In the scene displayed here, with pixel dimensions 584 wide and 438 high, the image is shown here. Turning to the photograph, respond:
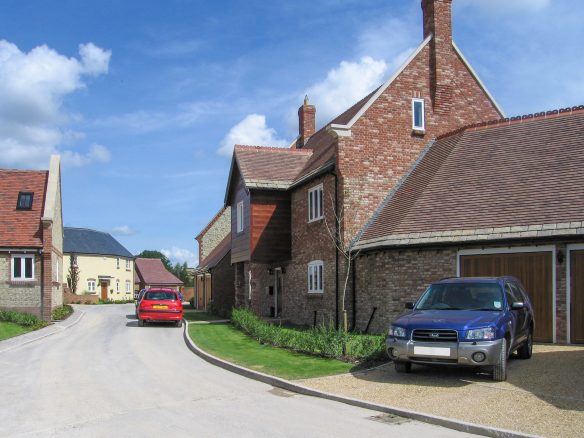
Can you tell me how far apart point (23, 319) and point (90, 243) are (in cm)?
4373

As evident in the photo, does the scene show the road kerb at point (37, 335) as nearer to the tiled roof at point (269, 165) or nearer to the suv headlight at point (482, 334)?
the tiled roof at point (269, 165)

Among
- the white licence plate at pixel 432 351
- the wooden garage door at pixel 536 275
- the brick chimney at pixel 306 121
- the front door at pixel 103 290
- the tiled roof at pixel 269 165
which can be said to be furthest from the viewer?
the front door at pixel 103 290

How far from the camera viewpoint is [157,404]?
9.81 metres

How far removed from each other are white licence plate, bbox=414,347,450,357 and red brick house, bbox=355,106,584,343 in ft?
20.0

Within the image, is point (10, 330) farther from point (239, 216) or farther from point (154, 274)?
point (154, 274)

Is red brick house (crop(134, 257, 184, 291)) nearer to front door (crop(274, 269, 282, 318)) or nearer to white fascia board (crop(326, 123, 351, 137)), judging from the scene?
front door (crop(274, 269, 282, 318))

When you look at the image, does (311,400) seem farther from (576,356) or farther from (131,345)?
(131,345)

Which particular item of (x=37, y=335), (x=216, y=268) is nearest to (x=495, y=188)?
(x=37, y=335)

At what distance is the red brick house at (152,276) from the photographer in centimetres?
6962

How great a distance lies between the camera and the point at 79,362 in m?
15.3

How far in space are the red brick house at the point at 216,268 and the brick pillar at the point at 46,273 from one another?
8480 millimetres

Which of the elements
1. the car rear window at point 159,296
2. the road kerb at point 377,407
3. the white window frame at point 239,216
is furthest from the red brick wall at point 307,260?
the road kerb at point 377,407

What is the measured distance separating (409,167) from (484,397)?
13.7 meters

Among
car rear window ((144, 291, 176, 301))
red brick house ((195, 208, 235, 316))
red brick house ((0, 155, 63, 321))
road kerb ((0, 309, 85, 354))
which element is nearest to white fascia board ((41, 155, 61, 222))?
red brick house ((0, 155, 63, 321))
